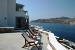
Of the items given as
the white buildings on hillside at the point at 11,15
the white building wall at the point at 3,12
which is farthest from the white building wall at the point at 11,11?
the white building wall at the point at 3,12

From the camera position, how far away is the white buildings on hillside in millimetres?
23750

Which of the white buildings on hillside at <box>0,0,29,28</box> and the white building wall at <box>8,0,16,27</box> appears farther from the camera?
the white building wall at <box>8,0,16,27</box>

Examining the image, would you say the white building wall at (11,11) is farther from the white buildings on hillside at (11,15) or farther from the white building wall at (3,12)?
the white building wall at (3,12)

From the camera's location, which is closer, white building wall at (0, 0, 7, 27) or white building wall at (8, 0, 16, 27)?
white building wall at (0, 0, 7, 27)

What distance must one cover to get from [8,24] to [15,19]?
5.29 feet

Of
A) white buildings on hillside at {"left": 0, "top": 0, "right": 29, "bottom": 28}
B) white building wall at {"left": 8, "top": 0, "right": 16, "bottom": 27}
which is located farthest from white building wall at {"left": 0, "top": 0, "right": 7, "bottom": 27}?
white building wall at {"left": 8, "top": 0, "right": 16, "bottom": 27}

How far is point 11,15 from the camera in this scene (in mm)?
25172

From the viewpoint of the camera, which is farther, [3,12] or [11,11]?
[11,11]

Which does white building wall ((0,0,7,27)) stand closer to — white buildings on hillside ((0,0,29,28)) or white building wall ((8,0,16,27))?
white buildings on hillside ((0,0,29,28))

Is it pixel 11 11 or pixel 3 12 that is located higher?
pixel 11 11

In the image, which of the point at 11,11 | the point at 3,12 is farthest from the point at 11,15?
the point at 3,12

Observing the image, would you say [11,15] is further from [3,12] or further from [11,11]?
[3,12]

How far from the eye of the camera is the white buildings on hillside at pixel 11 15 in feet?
77.9

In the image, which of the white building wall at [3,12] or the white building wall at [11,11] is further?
the white building wall at [11,11]
